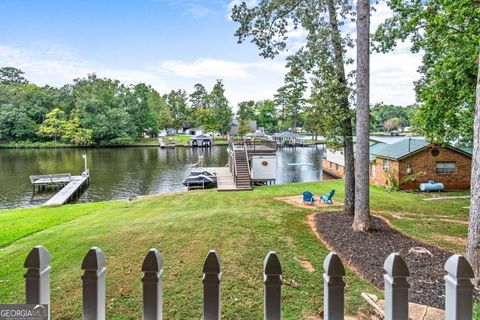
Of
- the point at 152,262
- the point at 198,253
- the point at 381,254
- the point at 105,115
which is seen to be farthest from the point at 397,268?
the point at 105,115

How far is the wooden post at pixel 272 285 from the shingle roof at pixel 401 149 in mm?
19789

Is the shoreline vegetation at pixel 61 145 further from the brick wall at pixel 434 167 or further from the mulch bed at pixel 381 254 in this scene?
the mulch bed at pixel 381 254

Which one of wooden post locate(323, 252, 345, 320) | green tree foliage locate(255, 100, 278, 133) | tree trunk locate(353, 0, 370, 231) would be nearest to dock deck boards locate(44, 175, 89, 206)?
tree trunk locate(353, 0, 370, 231)

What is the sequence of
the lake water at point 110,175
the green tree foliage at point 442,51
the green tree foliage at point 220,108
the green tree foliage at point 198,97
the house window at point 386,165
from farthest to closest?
the green tree foliage at point 198,97, the green tree foliage at point 220,108, the lake water at point 110,175, the house window at point 386,165, the green tree foliage at point 442,51

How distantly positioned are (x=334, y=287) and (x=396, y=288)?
0.30 m

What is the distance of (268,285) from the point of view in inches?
62.8

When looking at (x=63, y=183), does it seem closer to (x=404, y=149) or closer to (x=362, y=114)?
(x=362, y=114)

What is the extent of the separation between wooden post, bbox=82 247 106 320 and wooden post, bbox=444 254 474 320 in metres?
1.78

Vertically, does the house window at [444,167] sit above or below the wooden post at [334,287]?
below

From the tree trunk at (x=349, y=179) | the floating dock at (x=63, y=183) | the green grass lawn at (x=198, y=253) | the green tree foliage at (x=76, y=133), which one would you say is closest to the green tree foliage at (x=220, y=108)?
the green tree foliage at (x=76, y=133)

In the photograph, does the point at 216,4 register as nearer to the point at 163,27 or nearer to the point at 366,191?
the point at 163,27

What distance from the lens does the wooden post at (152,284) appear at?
62.5 inches

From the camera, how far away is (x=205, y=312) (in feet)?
5.32

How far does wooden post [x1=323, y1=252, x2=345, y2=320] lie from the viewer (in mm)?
1559
